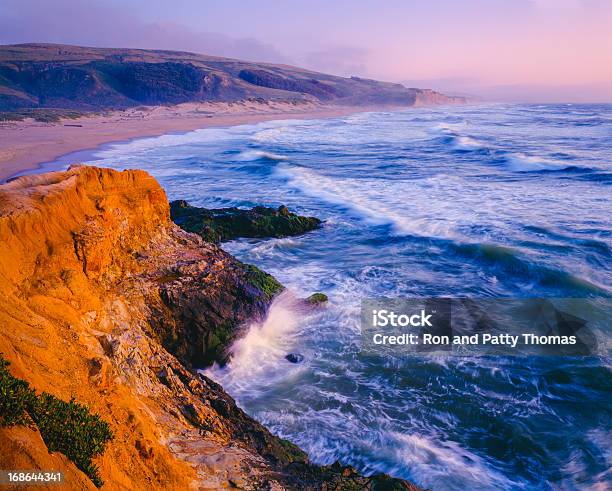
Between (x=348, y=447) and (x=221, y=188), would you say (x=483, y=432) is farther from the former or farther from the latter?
(x=221, y=188)

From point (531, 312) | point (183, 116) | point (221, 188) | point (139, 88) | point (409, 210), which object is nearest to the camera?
point (531, 312)

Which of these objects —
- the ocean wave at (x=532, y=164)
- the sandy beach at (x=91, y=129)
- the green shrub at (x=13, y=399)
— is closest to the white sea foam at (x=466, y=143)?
the ocean wave at (x=532, y=164)

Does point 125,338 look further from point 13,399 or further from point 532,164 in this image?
point 532,164

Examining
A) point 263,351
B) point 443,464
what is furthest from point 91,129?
point 443,464

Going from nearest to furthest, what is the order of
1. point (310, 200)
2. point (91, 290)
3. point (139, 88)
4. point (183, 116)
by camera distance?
point (91, 290), point (310, 200), point (183, 116), point (139, 88)

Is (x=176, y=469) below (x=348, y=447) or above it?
above

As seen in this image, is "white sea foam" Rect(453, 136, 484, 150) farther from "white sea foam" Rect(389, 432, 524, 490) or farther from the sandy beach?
"white sea foam" Rect(389, 432, 524, 490)

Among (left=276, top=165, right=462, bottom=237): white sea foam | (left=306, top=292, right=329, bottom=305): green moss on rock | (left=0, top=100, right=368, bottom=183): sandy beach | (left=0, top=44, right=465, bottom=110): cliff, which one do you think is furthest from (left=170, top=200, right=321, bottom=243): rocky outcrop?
(left=0, top=44, right=465, bottom=110): cliff

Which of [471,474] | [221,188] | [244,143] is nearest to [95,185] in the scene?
[471,474]
